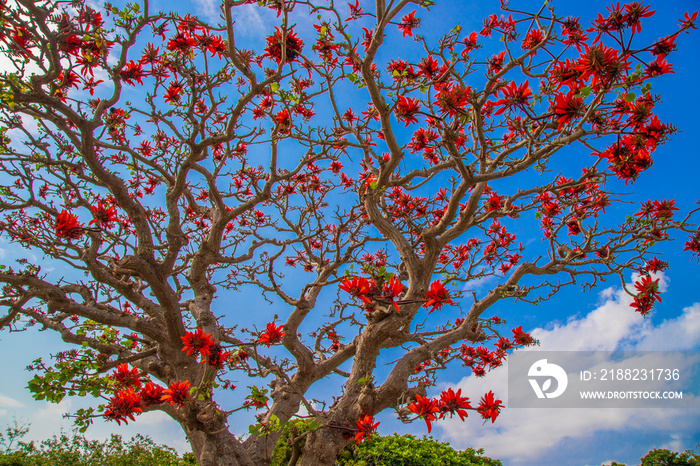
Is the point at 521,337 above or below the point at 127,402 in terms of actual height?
above

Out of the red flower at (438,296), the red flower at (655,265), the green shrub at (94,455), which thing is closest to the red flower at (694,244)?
the red flower at (655,265)

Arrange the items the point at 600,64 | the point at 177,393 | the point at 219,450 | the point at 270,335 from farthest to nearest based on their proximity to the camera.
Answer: the point at 219,450 < the point at 270,335 < the point at 177,393 < the point at 600,64

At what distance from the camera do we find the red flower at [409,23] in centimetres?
414

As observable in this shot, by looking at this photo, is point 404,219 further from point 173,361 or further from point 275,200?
point 173,361

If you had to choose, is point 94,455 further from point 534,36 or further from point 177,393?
point 534,36

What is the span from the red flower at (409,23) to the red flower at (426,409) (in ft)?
12.1

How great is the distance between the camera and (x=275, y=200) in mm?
6422

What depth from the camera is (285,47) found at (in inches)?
153

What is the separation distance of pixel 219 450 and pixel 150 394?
148cm

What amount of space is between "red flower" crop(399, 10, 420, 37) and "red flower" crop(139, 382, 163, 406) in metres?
4.23

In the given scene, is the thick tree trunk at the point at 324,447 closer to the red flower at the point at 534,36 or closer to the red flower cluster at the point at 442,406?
the red flower cluster at the point at 442,406

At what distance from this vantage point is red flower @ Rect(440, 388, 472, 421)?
3252mm

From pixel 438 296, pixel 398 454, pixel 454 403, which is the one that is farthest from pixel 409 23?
pixel 398 454

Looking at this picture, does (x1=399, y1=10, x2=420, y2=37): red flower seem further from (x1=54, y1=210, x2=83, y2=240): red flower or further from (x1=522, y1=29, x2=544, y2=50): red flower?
(x1=54, y1=210, x2=83, y2=240): red flower
